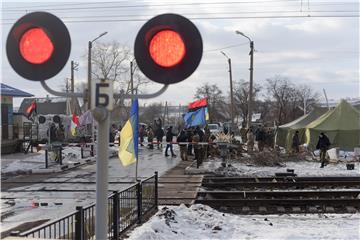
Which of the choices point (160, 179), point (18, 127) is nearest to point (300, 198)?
point (160, 179)

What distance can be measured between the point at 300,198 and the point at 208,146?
12.3 m

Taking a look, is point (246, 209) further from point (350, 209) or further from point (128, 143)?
point (128, 143)

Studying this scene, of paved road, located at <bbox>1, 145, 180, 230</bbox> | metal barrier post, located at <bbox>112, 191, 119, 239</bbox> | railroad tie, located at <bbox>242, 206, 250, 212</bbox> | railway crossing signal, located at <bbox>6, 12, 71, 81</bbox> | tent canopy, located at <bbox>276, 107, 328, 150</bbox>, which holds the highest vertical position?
railway crossing signal, located at <bbox>6, 12, 71, 81</bbox>

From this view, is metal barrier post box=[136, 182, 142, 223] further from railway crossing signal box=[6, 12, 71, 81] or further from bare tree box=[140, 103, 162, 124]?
bare tree box=[140, 103, 162, 124]

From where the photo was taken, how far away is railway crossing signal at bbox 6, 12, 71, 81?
118 inches

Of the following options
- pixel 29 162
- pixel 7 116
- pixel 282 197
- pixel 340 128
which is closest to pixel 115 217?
→ pixel 282 197

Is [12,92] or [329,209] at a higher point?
[12,92]

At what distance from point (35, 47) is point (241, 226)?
25.5 feet

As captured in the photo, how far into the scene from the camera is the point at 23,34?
2.99 meters

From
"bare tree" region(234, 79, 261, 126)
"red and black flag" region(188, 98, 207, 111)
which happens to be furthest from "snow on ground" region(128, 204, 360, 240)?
"bare tree" region(234, 79, 261, 126)

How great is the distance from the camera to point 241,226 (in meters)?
9.98

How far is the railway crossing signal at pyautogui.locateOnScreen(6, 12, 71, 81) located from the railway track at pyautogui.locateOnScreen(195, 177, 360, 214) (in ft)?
30.8

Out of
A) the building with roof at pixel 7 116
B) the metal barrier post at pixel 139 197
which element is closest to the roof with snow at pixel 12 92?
the building with roof at pixel 7 116

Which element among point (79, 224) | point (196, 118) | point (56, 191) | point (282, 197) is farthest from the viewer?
point (196, 118)
